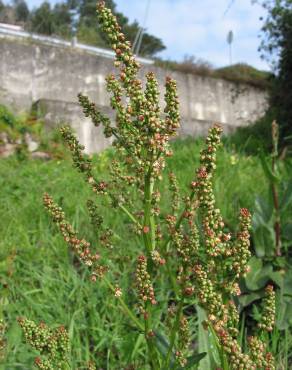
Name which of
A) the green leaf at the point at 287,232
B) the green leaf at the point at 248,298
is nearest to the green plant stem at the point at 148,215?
the green leaf at the point at 248,298

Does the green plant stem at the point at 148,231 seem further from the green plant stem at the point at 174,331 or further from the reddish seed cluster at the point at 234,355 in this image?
the reddish seed cluster at the point at 234,355

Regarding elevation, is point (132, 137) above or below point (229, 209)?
above

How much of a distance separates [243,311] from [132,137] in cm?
173

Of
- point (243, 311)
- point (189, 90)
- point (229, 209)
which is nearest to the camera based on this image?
point (243, 311)

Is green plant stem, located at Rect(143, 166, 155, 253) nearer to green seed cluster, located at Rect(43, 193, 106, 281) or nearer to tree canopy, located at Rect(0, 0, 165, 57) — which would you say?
green seed cluster, located at Rect(43, 193, 106, 281)

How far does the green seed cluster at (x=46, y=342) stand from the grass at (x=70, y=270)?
25 centimetres

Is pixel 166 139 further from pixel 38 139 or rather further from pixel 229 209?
pixel 38 139

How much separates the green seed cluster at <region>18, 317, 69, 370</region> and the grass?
9.8 inches

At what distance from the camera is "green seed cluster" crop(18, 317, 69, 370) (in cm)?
125

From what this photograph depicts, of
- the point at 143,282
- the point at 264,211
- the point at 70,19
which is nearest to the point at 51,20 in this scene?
the point at 70,19

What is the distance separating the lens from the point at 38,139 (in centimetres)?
854

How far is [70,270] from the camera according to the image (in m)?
3.13

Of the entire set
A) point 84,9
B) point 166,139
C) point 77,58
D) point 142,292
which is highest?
point 84,9

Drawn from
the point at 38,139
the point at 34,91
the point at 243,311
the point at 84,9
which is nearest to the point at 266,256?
the point at 243,311
